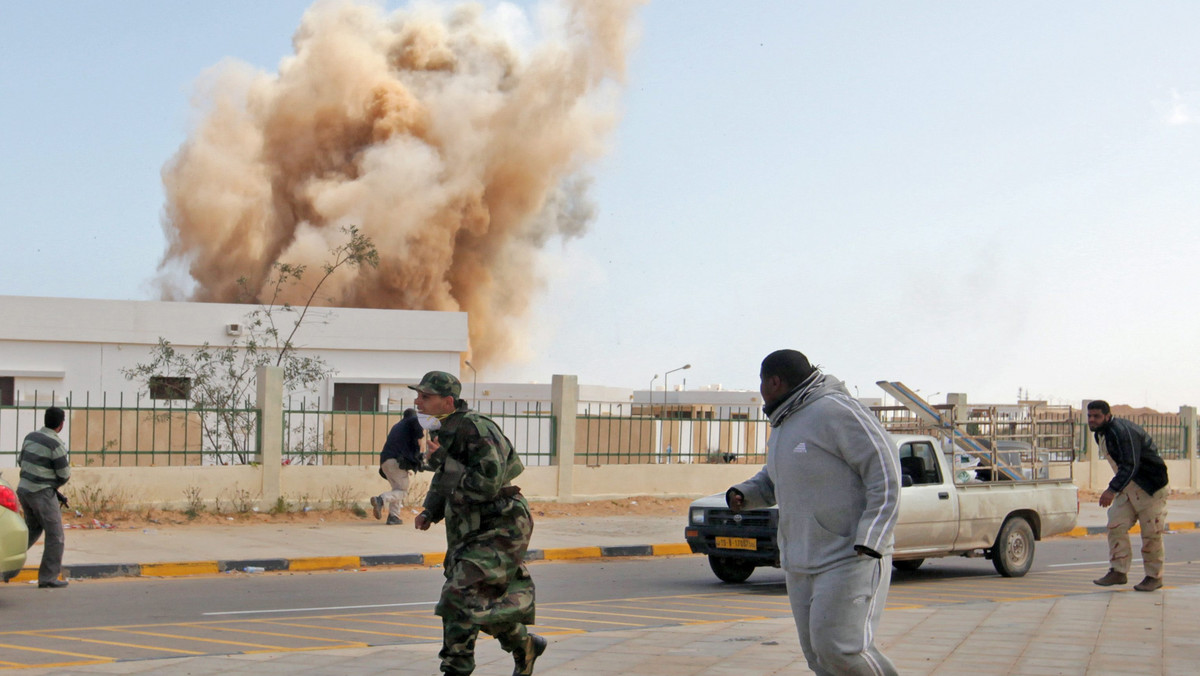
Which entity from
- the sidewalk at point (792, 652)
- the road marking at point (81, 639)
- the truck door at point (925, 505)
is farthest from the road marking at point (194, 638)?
the truck door at point (925, 505)

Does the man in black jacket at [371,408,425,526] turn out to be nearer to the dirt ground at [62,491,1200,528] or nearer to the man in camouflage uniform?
the dirt ground at [62,491,1200,528]

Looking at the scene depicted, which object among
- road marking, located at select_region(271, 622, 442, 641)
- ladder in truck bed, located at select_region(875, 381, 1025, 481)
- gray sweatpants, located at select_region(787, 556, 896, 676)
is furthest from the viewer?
ladder in truck bed, located at select_region(875, 381, 1025, 481)

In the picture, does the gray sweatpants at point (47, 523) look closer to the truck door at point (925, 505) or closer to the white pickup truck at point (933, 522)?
the white pickup truck at point (933, 522)

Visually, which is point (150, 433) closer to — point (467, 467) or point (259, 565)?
point (259, 565)

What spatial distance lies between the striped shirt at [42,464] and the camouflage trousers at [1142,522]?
864 cm

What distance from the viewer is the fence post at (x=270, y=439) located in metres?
15.6

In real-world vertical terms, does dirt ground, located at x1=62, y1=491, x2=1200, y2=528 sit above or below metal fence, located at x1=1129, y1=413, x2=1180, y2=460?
below

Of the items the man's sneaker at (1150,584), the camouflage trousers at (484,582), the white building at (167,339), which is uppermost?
the white building at (167,339)

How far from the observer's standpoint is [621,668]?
630 cm

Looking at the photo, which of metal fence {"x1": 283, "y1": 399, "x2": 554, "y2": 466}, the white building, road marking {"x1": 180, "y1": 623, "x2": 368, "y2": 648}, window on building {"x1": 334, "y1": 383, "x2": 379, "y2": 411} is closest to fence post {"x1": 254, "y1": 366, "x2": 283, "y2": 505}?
metal fence {"x1": 283, "y1": 399, "x2": 554, "y2": 466}

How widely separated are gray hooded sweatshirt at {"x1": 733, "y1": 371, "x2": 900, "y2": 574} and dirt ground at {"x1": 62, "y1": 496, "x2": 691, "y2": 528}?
38.1 feet

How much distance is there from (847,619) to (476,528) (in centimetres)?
194

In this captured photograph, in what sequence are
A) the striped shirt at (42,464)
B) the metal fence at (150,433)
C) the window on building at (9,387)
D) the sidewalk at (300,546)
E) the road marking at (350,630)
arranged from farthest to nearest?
the window on building at (9,387)
the metal fence at (150,433)
the sidewalk at (300,546)
the striped shirt at (42,464)
the road marking at (350,630)

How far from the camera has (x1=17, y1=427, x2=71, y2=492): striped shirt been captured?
984 centimetres
